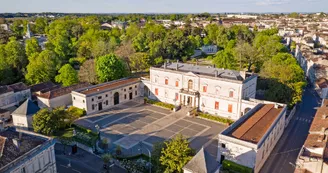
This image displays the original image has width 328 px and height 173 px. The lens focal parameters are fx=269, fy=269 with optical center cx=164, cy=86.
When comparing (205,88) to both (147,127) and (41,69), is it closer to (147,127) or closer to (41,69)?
(147,127)

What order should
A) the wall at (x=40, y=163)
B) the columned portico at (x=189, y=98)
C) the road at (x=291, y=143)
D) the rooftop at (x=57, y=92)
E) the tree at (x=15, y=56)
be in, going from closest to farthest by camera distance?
the wall at (x=40, y=163) < the road at (x=291, y=143) < the columned portico at (x=189, y=98) < the rooftop at (x=57, y=92) < the tree at (x=15, y=56)

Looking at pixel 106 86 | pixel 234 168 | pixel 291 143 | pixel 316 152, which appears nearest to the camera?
pixel 316 152

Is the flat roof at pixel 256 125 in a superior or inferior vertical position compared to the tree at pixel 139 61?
inferior

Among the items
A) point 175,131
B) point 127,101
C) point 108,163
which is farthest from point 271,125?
point 127,101

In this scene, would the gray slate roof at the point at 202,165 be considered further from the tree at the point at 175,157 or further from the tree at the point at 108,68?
the tree at the point at 108,68

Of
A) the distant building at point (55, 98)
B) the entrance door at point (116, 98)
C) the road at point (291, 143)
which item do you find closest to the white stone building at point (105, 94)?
the entrance door at point (116, 98)

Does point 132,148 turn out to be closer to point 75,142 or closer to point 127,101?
point 75,142

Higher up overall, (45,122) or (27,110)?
(27,110)

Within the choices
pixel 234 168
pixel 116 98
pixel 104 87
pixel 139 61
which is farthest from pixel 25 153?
pixel 139 61
